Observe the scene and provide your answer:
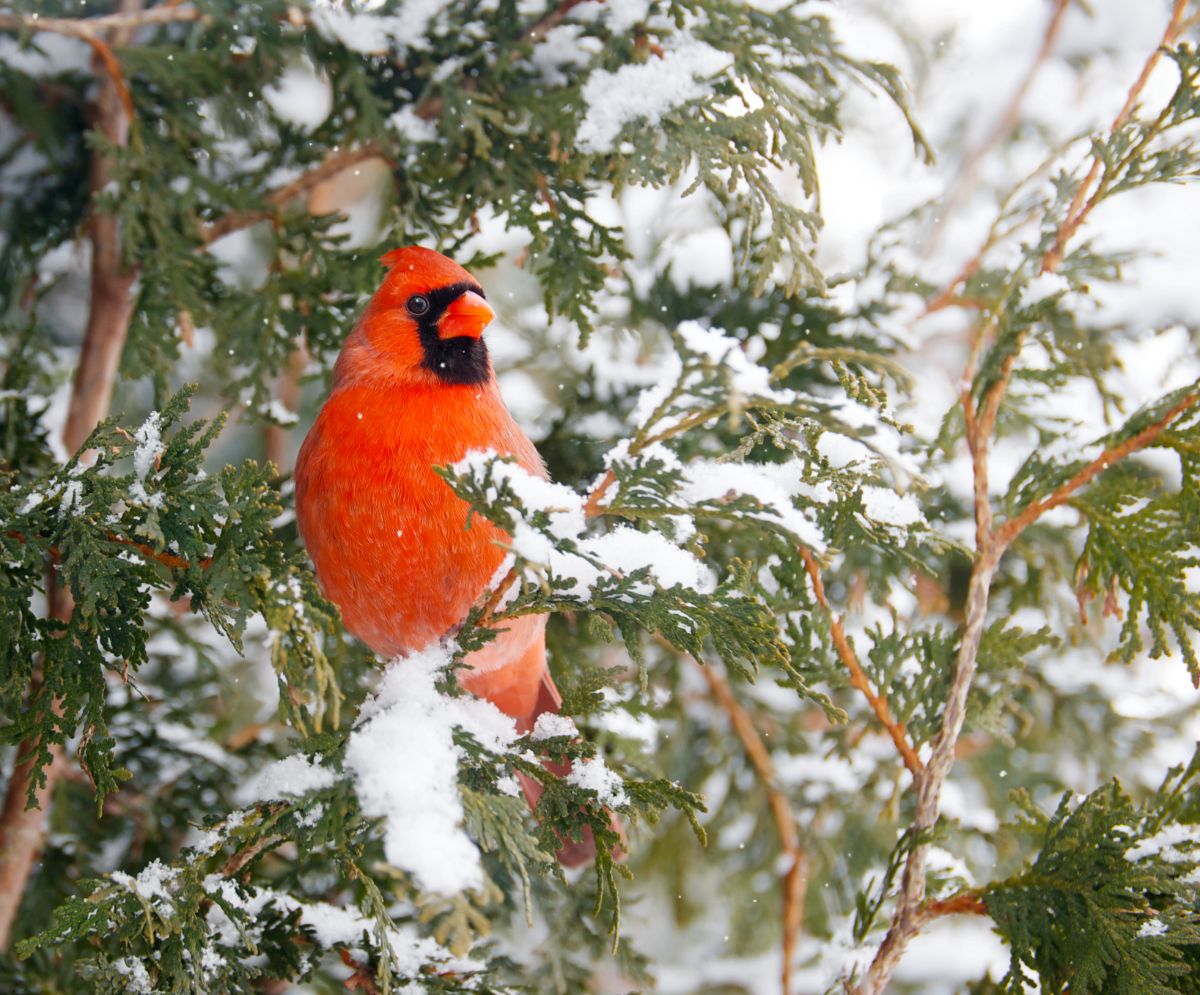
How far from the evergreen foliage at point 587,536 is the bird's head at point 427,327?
151 mm

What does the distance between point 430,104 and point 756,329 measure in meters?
0.75

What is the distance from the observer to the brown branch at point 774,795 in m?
2.21

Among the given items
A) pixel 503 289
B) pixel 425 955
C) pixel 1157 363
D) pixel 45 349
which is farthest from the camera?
pixel 503 289

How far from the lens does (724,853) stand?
269 cm

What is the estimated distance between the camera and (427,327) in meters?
1.70

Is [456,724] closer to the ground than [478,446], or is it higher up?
closer to the ground

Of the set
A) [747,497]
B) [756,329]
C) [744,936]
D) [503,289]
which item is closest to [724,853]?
[744,936]

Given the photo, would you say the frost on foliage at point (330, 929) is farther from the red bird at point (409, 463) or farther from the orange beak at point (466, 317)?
the orange beak at point (466, 317)

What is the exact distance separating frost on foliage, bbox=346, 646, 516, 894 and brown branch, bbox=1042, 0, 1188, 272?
3.63 ft

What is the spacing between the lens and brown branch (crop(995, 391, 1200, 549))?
158 cm

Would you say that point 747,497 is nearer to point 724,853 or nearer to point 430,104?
point 430,104

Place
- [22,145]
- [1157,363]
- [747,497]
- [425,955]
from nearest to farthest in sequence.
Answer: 1. [747,497]
2. [425,955]
3. [22,145]
4. [1157,363]

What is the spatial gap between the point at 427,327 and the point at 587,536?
413 mm

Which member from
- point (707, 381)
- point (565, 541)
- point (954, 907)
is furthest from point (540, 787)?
point (707, 381)
